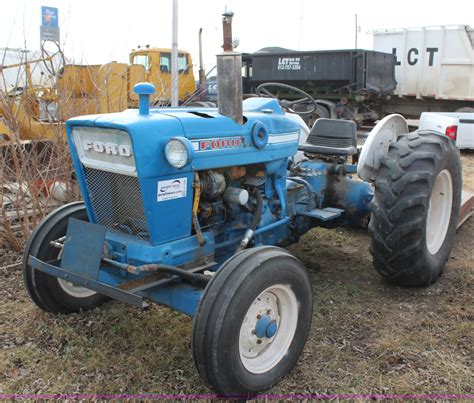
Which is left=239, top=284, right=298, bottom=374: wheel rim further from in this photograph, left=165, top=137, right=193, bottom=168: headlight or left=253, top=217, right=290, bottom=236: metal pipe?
left=165, top=137, right=193, bottom=168: headlight

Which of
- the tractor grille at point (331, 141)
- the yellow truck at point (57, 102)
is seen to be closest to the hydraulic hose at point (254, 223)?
the tractor grille at point (331, 141)

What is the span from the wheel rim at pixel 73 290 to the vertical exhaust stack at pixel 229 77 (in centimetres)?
143

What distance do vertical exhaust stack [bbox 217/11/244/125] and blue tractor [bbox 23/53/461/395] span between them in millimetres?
11

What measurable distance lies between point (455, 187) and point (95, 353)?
287 centimetres

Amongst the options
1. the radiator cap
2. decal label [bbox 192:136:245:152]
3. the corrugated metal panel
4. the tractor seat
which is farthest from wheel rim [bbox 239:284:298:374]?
the corrugated metal panel

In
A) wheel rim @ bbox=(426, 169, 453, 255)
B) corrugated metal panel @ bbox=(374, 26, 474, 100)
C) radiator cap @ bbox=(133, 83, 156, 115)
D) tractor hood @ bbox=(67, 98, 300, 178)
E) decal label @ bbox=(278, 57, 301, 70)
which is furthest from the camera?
decal label @ bbox=(278, 57, 301, 70)

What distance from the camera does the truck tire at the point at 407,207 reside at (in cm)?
346

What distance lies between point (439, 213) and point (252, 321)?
7.22 feet

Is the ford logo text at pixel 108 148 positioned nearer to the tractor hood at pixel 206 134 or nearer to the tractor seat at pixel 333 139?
the tractor hood at pixel 206 134

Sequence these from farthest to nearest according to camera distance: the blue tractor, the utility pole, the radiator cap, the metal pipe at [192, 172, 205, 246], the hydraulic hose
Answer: the utility pole, the hydraulic hose, the metal pipe at [192, 172, 205, 246], the radiator cap, the blue tractor

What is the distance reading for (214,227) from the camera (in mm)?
3193

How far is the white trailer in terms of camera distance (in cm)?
1378

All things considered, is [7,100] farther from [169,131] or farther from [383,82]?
[383,82]

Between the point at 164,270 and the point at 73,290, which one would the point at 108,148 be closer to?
the point at 164,270
